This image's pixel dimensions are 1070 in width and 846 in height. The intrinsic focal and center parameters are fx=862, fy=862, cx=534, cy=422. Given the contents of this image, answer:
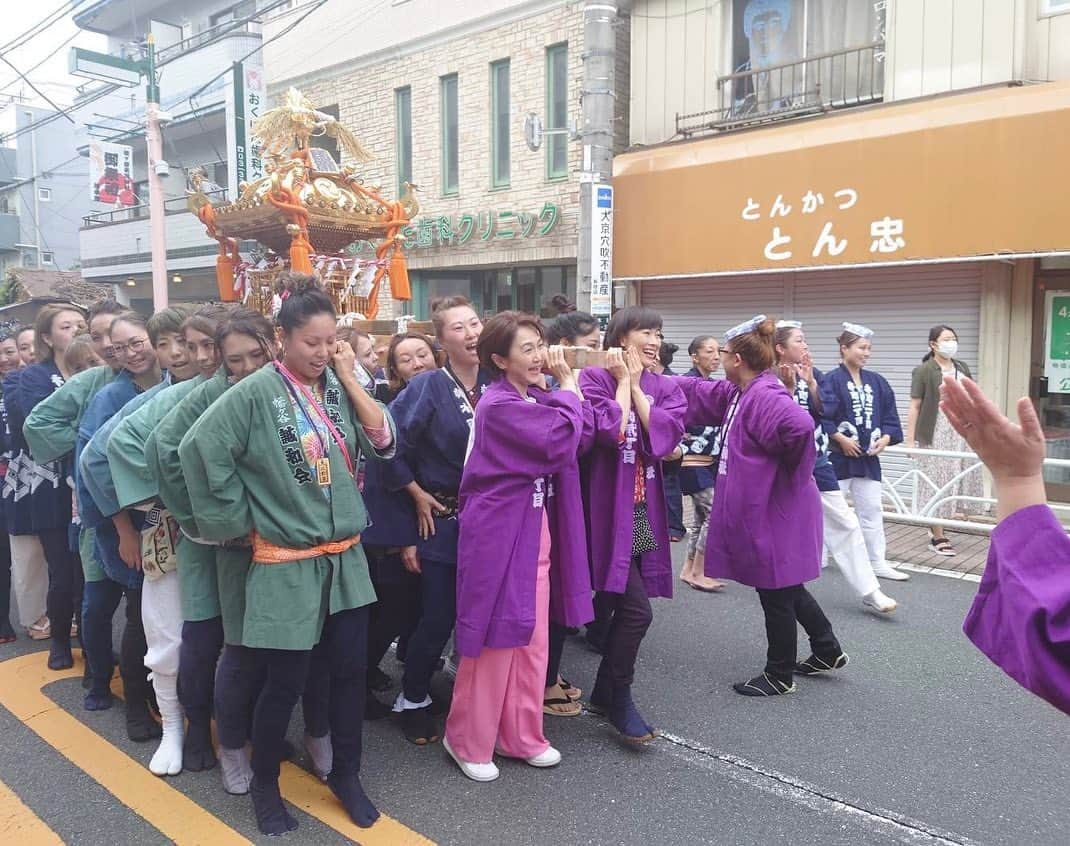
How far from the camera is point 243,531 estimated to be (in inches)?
114

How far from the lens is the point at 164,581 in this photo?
3387 millimetres

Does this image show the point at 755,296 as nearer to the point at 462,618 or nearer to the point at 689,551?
the point at 689,551

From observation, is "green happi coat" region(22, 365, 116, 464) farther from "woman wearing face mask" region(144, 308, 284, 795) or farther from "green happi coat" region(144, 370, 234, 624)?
"green happi coat" region(144, 370, 234, 624)

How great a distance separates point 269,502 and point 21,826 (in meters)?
1.47

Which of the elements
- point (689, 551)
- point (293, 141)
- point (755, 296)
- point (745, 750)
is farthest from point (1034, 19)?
point (745, 750)

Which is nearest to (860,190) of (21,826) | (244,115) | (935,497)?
(935,497)

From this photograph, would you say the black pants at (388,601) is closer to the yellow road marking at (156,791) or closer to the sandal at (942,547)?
the yellow road marking at (156,791)

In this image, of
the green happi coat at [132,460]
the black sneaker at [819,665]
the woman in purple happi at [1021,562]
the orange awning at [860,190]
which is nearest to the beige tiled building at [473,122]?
the orange awning at [860,190]

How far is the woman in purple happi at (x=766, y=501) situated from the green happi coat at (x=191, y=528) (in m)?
2.17

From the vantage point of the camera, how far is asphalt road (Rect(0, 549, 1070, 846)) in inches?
117

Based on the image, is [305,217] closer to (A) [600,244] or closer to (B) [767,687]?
(A) [600,244]

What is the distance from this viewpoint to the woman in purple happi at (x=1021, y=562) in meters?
1.32

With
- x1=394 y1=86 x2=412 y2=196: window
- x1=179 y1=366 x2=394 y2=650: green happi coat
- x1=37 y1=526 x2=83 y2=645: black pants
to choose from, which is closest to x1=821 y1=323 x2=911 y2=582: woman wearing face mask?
x1=179 y1=366 x2=394 y2=650: green happi coat

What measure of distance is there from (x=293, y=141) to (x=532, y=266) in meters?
4.96
